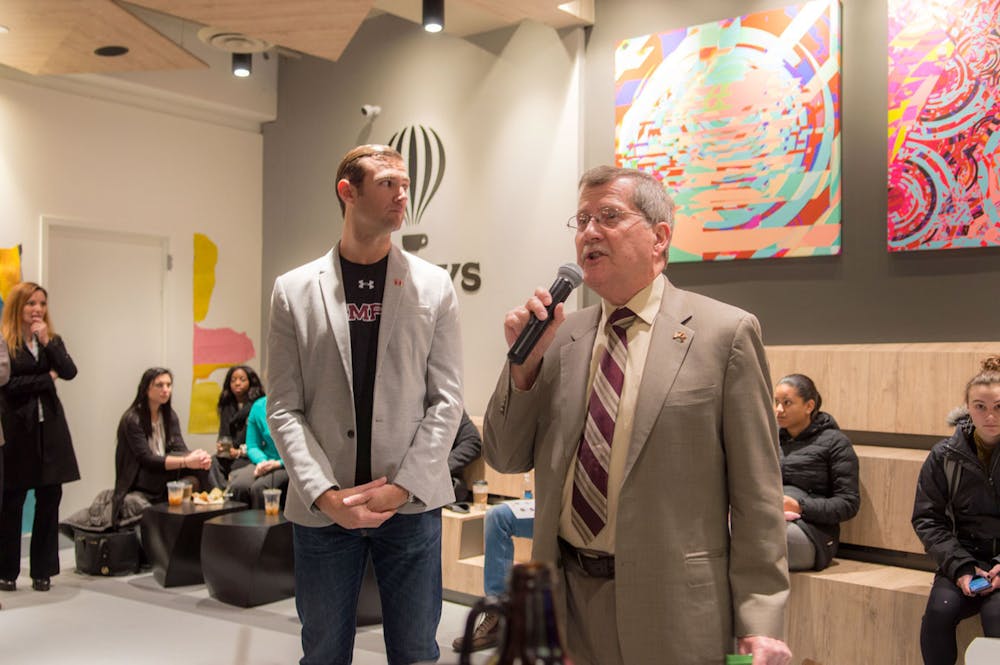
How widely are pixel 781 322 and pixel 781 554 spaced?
3.65 m

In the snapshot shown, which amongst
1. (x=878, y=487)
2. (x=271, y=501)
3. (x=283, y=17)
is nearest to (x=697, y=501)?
(x=878, y=487)

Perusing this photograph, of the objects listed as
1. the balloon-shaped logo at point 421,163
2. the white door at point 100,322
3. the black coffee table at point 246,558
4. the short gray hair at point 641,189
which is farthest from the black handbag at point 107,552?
the short gray hair at point 641,189

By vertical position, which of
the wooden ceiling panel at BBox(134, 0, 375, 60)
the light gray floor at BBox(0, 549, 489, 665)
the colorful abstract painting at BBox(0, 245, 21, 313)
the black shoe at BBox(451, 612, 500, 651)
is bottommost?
the light gray floor at BBox(0, 549, 489, 665)

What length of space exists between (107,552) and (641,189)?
485cm

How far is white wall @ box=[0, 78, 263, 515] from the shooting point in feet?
21.4

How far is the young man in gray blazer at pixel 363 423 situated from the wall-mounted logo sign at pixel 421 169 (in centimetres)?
423

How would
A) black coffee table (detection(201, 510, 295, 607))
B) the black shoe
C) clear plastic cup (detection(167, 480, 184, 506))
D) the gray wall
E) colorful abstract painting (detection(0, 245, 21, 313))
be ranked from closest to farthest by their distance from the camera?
the black shoe, the gray wall, black coffee table (detection(201, 510, 295, 607)), clear plastic cup (detection(167, 480, 184, 506)), colorful abstract painting (detection(0, 245, 21, 313))

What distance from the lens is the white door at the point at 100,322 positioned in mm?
6773

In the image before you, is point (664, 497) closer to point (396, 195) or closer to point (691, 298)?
point (691, 298)

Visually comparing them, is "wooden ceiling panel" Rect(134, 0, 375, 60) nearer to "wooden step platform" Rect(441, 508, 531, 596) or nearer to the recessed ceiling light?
the recessed ceiling light

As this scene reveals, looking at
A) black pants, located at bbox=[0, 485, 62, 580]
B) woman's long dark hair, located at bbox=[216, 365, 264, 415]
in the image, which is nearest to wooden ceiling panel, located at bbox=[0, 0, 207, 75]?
woman's long dark hair, located at bbox=[216, 365, 264, 415]

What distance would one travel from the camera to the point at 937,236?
4.47 m

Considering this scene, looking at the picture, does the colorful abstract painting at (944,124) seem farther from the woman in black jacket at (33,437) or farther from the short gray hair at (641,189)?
the woman in black jacket at (33,437)

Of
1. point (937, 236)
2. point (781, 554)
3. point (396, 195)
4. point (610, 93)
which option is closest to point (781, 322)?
point (937, 236)
